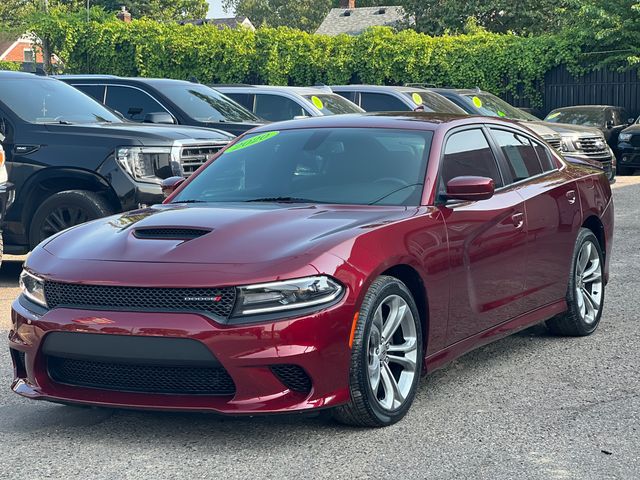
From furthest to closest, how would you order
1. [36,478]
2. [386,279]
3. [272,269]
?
[386,279], [272,269], [36,478]

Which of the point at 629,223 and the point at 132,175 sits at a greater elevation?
the point at 132,175

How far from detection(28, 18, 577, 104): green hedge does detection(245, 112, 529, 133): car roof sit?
27.9m

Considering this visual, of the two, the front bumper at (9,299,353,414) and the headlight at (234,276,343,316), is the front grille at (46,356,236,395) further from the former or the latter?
the headlight at (234,276,343,316)

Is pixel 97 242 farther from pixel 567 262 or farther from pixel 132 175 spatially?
pixel 132 175

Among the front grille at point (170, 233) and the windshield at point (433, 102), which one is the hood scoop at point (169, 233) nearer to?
the front grille at point (170, 233)

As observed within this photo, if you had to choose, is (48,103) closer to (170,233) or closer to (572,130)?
(170,233)

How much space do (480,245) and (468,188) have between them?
0.38 m

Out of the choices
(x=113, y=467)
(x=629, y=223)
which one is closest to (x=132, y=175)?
(x=113, y=467)

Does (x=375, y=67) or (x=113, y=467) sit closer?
(x=113, y=467)

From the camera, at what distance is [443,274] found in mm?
5996

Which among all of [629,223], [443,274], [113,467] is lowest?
[629,223]

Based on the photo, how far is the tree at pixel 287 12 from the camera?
11606 centimetres

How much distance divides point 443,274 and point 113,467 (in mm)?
1970

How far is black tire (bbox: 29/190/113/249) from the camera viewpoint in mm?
10344
